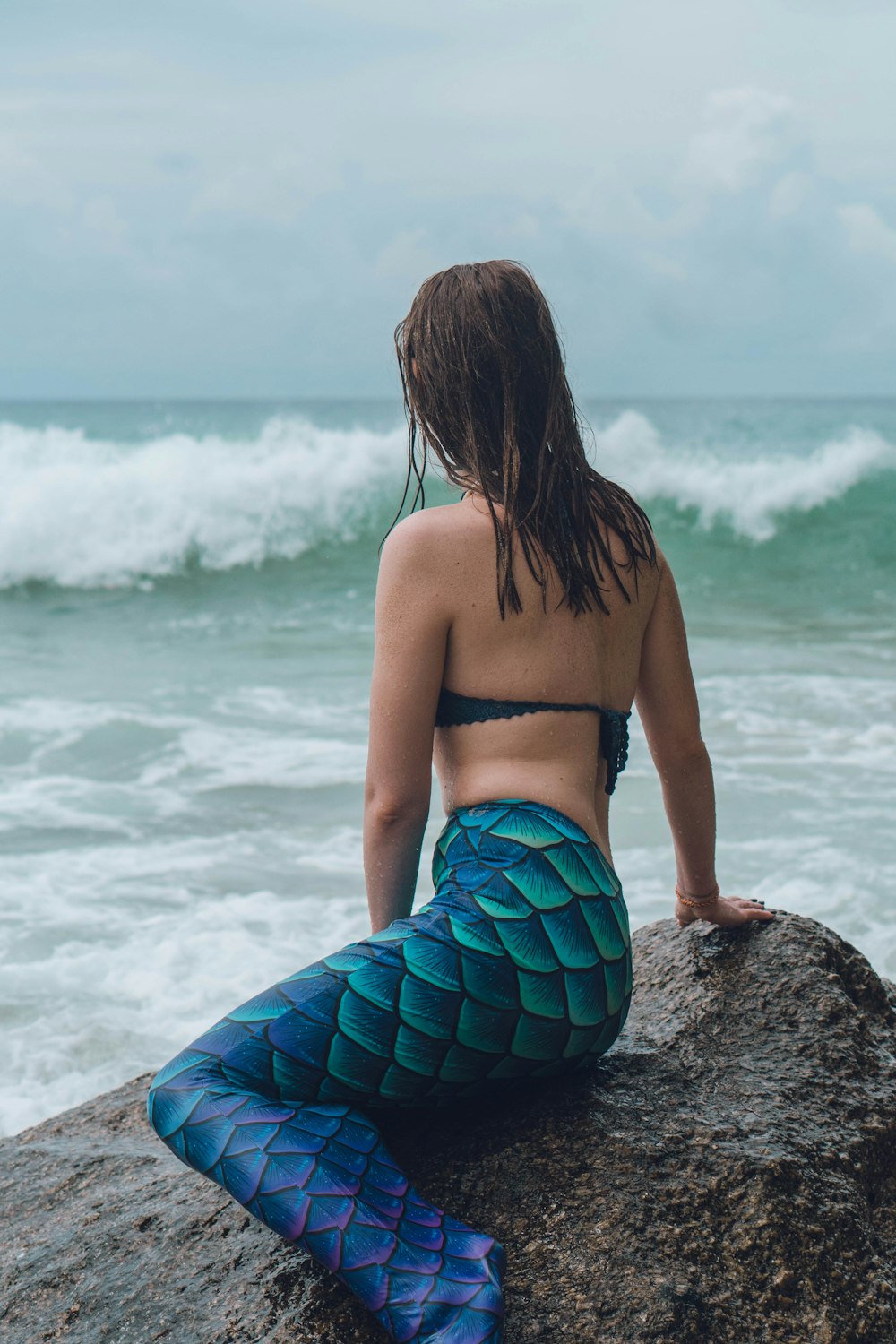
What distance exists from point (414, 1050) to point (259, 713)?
5.84m

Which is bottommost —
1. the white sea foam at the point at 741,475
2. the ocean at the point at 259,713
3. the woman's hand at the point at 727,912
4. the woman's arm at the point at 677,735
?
the ocean at the point at 259,713

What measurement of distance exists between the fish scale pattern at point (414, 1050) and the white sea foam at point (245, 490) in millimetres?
11859

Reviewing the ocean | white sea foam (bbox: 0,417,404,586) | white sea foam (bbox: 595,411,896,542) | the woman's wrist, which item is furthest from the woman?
white sea foam (bbox: 595,411,896,542)

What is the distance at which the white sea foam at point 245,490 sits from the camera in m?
13.7

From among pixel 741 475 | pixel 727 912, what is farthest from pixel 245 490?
pixel 727 912

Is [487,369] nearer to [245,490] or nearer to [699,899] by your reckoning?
[699,899]

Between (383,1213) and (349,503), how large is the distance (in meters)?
14.8

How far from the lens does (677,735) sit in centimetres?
222

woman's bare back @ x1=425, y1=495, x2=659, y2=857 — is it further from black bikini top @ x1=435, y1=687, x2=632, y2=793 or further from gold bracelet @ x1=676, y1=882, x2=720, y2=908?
gold bracelet @ x1=676, y1=882, x2=720, y2=908

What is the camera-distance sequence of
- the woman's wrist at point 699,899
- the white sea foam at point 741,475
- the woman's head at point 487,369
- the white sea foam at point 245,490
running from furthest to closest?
the white sea foam at point 741,475 → the white sea foam at point 245,490 → the woman's wrist at point 699,899 → the woman's head at point 487,369

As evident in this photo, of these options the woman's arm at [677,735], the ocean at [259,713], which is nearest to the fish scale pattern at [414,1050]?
the woman's arm at [677,735]

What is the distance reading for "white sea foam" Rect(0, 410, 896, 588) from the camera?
45.1ft

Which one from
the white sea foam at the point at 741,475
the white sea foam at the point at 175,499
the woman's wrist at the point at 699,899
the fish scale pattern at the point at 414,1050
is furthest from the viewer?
the white sea foam at the point at 741,475

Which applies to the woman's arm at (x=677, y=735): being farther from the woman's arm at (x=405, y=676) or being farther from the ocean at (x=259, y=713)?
the ocean at (x=259, y=713)
